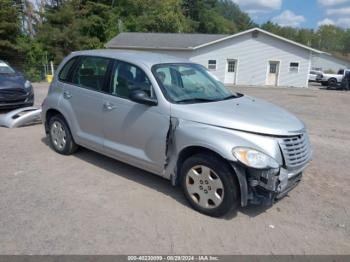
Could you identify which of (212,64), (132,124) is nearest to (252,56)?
(212,64)

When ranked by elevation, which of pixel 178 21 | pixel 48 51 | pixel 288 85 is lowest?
pixel 288 85

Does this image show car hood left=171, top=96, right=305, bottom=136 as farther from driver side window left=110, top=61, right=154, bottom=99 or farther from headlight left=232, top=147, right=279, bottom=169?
driver side window left=110, top=61, right=154, bottom=99

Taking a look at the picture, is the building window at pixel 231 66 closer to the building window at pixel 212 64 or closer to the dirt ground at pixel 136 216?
the building window at pixel 212 64

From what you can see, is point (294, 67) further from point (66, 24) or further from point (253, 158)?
point (253, 158)

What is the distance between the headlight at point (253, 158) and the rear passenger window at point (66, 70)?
134 inches

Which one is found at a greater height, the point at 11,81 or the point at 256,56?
the point at 256,56

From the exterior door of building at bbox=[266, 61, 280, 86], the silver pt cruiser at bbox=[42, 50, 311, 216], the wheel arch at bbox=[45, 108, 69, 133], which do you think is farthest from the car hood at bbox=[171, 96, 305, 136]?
the exterior door of building at bbox=[266, 61, 280, 86]

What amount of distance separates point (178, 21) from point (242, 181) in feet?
155

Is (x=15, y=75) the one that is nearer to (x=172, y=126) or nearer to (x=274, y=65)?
(x=172, y=126)

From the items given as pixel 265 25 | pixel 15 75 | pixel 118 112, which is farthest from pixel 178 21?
pixel 265 25

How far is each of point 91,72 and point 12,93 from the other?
16.3 ft

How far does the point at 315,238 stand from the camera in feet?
11.5

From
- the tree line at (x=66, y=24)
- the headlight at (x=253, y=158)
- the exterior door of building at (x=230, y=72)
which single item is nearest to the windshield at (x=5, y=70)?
the headlight at (x=253, y=158)

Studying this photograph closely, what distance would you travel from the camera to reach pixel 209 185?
3.80m
